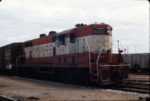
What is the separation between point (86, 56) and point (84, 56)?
8.2 inches

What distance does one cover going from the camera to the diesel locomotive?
664 inches

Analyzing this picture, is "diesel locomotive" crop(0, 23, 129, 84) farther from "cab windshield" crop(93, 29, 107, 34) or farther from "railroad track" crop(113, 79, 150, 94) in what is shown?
"railroad track" crop(113, 79, 150, 94)

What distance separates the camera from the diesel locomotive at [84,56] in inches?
664

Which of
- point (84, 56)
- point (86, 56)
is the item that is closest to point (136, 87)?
point (86, 56)

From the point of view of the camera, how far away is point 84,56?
→ 17891 millimetres

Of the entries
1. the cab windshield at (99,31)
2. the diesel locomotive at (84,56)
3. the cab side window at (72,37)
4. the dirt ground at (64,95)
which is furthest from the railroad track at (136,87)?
the cab side window at (72,37)

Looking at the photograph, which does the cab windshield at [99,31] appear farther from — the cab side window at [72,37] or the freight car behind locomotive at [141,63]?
the freight car behind locomotive at [141,63]

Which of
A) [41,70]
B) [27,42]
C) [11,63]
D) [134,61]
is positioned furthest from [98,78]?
[134,61]

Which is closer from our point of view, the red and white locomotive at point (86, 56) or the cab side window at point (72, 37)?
the red and white locomotive at point (86, 56)

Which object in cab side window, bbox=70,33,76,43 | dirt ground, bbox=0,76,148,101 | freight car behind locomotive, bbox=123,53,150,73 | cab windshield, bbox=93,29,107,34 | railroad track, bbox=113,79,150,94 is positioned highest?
cab windshield, bbox=93,29,107,34

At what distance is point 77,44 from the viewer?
19.2 meters

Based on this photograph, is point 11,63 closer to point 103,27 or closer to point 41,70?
point 41,70

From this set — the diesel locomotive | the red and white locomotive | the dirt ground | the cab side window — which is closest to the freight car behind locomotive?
the diesel locomotive

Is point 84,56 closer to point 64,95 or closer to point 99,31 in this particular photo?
point 99,31
